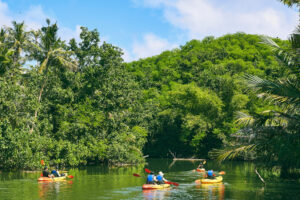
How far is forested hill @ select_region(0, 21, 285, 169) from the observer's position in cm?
3769

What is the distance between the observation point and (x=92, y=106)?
1845 inches

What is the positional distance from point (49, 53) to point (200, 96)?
23442mm

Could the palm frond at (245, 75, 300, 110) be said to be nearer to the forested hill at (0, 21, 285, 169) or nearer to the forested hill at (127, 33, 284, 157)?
the forested hill at (0, 21, 285, 169)

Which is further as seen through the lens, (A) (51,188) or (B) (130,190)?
(A) (51,188)

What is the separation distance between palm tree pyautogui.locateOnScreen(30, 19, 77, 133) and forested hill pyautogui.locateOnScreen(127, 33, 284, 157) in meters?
20.1

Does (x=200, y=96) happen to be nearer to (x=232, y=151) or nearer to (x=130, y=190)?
(x=130, y=190)

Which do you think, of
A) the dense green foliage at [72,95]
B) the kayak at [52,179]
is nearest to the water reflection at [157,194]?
the kayak at [52,179]

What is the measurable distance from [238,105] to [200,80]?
448 inches

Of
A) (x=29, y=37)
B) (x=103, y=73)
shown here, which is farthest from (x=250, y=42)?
(x=29, y=37)

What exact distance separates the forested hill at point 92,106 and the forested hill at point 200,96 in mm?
162

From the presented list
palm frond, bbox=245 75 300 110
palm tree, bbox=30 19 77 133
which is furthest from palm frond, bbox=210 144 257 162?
palm tree, bbox=30 19 77 133

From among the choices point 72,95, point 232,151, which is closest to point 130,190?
point 232,151

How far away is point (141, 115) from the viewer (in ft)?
191

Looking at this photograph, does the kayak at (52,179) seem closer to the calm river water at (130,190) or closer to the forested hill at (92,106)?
the calm river water at (130,190)
